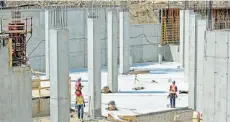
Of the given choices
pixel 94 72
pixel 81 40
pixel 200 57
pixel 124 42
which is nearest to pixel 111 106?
pixel 94 72

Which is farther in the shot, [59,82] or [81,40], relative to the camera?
[81,40]

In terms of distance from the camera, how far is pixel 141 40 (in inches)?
1135

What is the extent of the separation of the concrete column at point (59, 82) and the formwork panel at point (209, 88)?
12.5ft

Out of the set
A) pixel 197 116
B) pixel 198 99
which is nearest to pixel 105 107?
pixel 198 99

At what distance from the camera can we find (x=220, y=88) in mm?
9656

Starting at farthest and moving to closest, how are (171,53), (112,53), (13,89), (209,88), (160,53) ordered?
(171,53), (160,53), (112,53), (13,89), (209,88)

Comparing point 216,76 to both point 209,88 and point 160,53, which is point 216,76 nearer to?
point 209,88

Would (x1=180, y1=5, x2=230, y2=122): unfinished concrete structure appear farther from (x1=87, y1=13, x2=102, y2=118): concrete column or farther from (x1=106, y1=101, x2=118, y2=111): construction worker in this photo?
(x1=106, y1=101, x2=118, y2=111): construction worker

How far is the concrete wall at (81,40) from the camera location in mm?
24859

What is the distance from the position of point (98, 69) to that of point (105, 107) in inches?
71.1

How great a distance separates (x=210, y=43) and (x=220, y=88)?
2.81 feet

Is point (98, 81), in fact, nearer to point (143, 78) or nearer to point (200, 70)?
point (200, 70)

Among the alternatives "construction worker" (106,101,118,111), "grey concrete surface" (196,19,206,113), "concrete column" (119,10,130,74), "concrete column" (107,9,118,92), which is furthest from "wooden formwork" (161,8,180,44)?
"grey concrete surface" (196,19,206,113)

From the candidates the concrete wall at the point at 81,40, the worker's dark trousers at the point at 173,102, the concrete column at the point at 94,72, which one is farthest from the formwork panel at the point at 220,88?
the concrete wall at the point at 81,40
